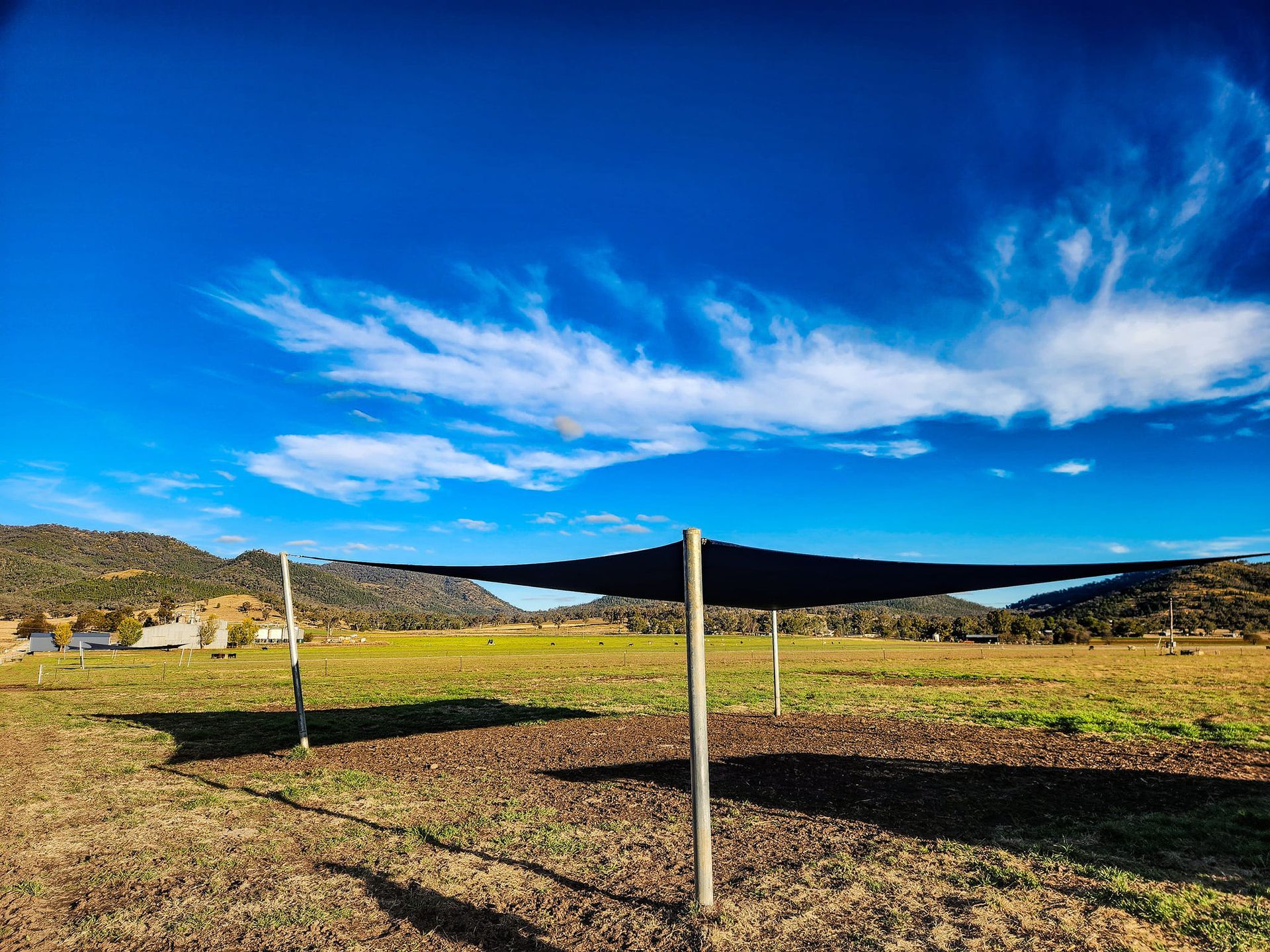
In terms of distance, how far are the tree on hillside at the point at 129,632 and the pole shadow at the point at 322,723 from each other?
243 feet

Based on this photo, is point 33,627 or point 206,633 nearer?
point 33,627

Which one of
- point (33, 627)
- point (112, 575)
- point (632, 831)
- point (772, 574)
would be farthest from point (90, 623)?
point (772, 574)

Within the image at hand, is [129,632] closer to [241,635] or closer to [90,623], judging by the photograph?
[241,635]

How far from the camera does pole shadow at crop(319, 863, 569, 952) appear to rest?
4.20 m

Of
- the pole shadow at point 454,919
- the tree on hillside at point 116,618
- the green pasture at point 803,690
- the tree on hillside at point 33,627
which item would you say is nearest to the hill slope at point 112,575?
the tree on hillside at point 116,618

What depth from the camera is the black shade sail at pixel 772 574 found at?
5.61 metres

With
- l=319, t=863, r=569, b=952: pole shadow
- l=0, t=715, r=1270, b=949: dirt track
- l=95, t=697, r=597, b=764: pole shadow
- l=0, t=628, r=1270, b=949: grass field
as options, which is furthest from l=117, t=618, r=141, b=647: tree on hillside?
l=319, t=863, r=569, b=952: pole shadow

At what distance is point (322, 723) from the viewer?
14422 millimetres

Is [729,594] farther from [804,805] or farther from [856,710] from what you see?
[856,710]

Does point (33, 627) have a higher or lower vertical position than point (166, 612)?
lower

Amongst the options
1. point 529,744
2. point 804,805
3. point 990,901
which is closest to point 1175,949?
point 990,901

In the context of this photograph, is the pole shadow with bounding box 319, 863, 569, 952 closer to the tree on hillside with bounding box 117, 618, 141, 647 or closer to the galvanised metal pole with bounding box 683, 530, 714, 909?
the galvanised metal pole with bounding box 683, 530, 714, 909

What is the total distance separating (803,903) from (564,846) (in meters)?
2.37

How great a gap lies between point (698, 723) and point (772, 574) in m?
2.17
